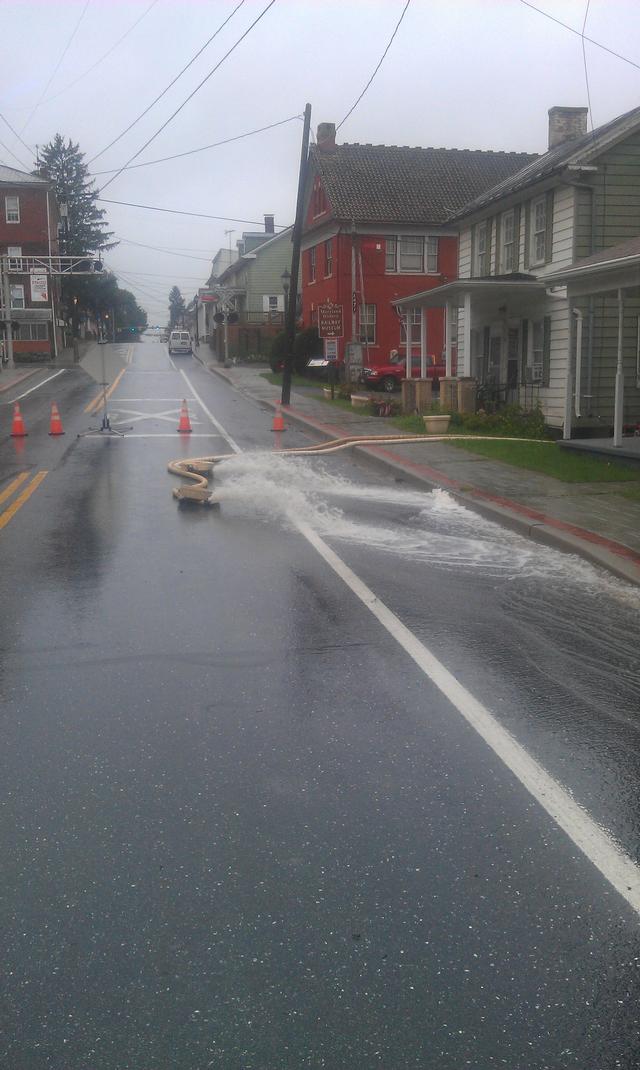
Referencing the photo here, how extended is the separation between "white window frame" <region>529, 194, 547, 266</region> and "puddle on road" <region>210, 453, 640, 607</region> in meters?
10.1

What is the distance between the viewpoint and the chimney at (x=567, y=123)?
87.8 ft

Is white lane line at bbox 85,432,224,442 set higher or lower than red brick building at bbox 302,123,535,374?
lower

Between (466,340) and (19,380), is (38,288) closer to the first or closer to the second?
(19,380)

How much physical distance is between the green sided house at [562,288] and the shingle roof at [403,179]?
1678 centimetres

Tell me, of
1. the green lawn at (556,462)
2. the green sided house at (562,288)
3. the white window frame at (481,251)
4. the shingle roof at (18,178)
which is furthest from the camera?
the shingle roof at (18,178)

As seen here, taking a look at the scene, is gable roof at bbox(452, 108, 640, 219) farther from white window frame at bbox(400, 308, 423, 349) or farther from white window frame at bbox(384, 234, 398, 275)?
white window frame at bbox(384, 234, 398, 275)

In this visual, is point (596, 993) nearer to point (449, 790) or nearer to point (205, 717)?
point (449, 790)

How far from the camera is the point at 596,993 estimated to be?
3098 millimetres

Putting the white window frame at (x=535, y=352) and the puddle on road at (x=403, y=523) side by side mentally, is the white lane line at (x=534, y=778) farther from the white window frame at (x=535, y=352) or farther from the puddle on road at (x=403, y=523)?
the white window frame at (x=535, y=352)

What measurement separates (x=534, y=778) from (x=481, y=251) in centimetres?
2443

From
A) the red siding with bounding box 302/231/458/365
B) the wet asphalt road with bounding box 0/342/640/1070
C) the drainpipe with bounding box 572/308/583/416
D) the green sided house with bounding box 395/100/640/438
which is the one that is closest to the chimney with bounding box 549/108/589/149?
the green sided house with bounding box 395/100/640/438

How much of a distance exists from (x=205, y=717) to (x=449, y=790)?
1.50 m

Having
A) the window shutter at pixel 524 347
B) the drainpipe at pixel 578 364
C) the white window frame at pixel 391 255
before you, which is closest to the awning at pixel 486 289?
the window shutter at pixel 524 347

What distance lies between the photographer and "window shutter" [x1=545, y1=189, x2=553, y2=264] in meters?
22.6
